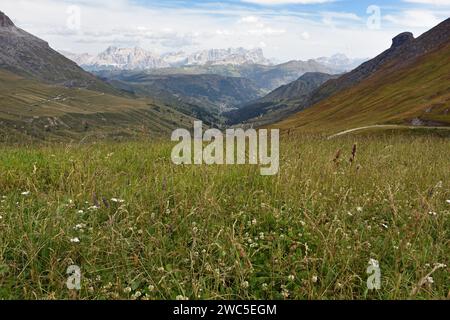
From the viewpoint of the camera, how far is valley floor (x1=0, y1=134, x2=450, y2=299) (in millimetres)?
4195

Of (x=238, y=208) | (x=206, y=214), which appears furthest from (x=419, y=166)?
(x=206, y=214)

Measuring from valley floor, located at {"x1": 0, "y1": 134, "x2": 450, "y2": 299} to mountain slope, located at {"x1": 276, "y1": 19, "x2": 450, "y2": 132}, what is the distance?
54.5 metres

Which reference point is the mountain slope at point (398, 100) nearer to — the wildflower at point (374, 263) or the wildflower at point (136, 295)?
A: the wildflower at point (374, 263)

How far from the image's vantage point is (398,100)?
305 feet

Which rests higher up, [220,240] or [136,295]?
[220,240]

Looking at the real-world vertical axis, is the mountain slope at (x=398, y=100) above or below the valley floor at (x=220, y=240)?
above

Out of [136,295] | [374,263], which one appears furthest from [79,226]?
[374,263]

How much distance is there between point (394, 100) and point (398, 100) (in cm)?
172

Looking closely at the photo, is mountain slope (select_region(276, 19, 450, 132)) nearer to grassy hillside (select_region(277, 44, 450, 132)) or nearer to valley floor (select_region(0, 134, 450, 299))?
grassy hillside (select_region(277, 44, 450, 132))

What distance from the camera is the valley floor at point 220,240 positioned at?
4195 millimetres

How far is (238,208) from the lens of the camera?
245 inches

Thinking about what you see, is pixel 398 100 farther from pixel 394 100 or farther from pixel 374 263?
pixel 374 263

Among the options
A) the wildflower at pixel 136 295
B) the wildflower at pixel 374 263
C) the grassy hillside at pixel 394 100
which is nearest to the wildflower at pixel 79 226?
the wildflower at pixel 136 295

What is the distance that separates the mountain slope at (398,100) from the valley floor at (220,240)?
5452 centimetres
